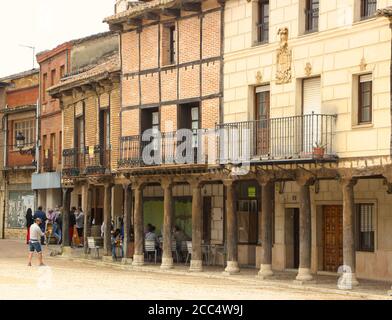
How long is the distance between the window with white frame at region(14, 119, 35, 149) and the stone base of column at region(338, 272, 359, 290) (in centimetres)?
2867

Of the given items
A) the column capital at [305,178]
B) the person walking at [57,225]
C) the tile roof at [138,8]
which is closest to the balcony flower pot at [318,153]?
the column capital at [305,178]

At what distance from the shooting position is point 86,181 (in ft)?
128

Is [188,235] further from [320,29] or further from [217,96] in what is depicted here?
[320,29]

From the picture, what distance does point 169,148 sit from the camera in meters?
33.8

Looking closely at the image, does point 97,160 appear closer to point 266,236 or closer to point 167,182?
point 167,182

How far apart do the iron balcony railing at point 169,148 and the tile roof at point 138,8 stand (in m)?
4.06

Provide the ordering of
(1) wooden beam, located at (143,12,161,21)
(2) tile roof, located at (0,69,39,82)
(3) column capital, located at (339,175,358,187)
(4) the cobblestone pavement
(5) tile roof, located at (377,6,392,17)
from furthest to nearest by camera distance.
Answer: (2) tile roof, located at (0,69,39,82), (1) wooden beam, located at (143,12,161,21), (3) column capital, located at (339,175,358,187), (5) tile roof, located at (377,6,392,17), (4) the cobblestone pavement

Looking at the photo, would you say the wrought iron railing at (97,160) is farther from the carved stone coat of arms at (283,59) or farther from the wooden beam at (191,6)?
the carved stone coat of arms at (283,59)

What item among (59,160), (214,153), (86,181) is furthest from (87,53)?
(214,153)

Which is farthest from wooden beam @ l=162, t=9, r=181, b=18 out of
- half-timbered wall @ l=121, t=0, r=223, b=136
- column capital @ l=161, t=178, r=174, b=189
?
column capital @ l=161, t=178, r=174, b=189

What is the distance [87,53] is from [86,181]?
9508 millimetres

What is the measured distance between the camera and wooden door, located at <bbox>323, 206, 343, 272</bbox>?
3106cm

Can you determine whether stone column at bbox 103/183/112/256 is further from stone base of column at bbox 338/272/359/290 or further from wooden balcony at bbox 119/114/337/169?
stone base of column at bbox 338/272/359/290

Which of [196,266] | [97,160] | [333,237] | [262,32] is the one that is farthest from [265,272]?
[97,160]
